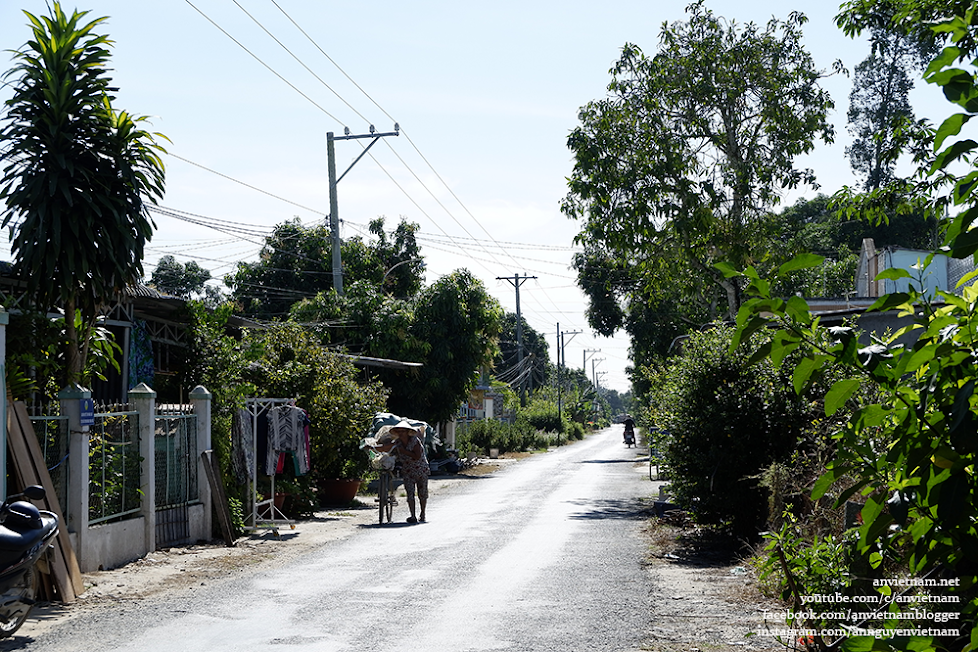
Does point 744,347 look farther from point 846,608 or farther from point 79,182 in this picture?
point 79,182

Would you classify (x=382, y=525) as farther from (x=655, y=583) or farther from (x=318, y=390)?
(x=655, y=583)

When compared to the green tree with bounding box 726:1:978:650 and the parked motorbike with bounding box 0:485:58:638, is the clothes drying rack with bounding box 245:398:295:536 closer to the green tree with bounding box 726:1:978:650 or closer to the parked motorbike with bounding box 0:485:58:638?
the parked motorbike with bounding box 0:485:58:638

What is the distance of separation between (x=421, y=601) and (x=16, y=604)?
355 centimetres

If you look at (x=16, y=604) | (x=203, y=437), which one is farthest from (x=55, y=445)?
(x=203, y=437)

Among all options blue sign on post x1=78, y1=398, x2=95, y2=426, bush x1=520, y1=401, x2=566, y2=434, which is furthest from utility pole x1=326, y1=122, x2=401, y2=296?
bush x1=520, y1=401, x2=566, y2=434

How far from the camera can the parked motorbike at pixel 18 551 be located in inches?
286

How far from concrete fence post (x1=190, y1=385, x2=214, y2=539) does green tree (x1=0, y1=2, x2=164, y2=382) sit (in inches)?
90.6

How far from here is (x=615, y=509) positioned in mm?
19547

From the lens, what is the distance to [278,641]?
7.34 meters

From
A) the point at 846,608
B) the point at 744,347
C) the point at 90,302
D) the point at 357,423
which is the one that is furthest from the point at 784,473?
the point at 357,423

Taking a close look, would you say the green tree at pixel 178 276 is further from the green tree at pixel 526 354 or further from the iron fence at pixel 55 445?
the iron fence at pixel 55 445

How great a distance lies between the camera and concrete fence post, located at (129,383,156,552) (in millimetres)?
12125

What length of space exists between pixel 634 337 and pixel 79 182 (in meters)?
35.1

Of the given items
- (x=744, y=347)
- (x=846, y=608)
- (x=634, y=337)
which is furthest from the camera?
(x=634, y=337)
